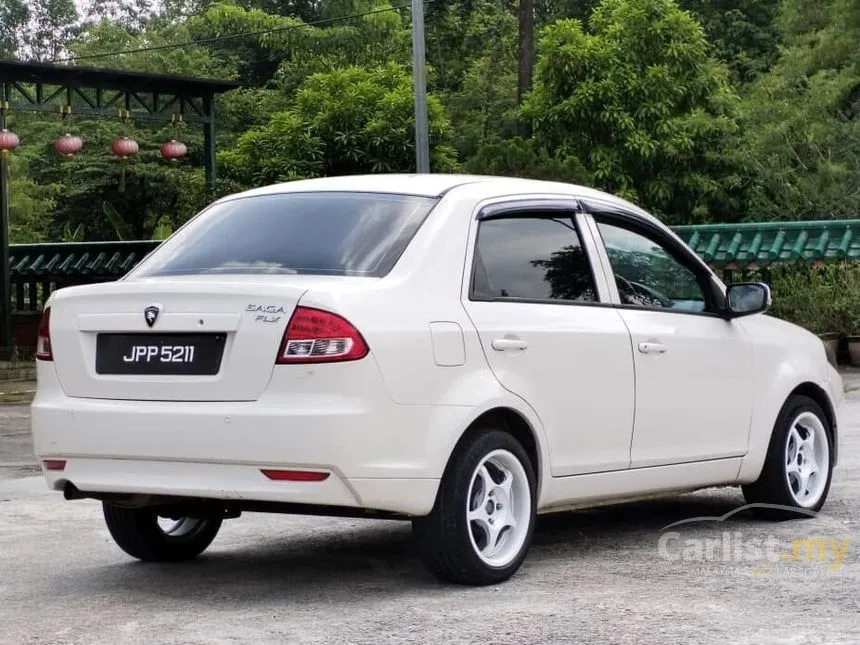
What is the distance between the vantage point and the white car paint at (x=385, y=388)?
6.04m

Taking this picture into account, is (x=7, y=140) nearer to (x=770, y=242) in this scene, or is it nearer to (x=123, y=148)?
(x=123, y=148)

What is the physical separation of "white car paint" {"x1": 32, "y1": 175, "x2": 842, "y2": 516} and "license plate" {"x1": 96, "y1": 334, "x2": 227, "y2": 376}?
0.04 m

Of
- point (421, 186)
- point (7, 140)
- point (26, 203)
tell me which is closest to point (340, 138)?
point (7, 140)

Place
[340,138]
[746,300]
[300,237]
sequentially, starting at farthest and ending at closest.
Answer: [340,138], [746,300], [300,237]

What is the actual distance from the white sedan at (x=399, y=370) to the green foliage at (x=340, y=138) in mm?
26870

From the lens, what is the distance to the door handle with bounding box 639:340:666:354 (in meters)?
7.34

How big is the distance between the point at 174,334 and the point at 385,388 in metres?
0.85

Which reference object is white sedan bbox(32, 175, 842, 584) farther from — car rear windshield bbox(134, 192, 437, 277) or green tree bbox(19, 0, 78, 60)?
green tree bbox(19, 0, 78, 60)

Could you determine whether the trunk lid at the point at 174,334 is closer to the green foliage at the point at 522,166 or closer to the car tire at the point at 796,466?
the car tire at the point at 796,466

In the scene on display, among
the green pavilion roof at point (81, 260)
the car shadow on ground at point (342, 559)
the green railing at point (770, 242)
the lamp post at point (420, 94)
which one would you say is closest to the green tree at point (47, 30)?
the green pavilion roof at point (81, 260)

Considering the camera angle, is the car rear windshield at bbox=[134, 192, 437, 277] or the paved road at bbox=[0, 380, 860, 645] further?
the car rear windshield at bbox=[134, 192, 437, 277]

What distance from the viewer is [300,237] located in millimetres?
6711

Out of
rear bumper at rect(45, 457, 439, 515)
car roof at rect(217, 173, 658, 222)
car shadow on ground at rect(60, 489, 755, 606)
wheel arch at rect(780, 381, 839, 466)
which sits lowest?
car shadow on ground at rect(60, 489, 755, 606)

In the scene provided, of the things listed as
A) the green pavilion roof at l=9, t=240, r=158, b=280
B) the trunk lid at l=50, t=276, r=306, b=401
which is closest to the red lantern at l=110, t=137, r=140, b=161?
the green pavilion roof at l=9, t=240, r=158, b=280
